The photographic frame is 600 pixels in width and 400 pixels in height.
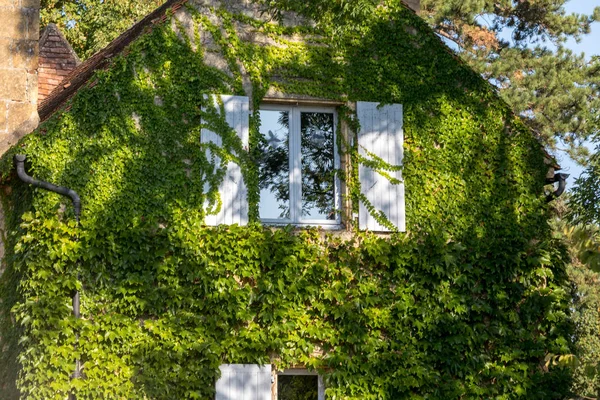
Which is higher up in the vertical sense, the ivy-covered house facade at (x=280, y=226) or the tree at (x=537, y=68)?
the tree at (x=537, y=68)

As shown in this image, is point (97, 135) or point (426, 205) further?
point (426, 205)

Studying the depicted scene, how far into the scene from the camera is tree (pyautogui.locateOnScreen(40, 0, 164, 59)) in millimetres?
21781

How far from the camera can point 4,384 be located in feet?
35.7

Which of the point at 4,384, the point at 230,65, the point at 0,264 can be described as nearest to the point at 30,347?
the point at 4,384

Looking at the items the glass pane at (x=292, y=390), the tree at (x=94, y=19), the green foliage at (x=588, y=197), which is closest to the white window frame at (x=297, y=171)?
the glass pane at (x=292, y=390)

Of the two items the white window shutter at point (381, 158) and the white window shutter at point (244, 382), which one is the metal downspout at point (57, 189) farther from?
the white window shutter at point (381, 158)

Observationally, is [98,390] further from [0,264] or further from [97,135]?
[97,135]

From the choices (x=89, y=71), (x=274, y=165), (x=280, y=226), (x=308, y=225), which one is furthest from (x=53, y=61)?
(x=308, y=225)

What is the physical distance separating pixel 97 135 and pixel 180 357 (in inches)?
105

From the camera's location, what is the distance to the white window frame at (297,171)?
11.8 meters

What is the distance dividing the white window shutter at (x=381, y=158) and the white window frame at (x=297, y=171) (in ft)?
1.01

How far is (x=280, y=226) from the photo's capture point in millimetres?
11734

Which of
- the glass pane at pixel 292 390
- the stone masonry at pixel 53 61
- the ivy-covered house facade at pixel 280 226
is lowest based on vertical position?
the glass pane at pixel 292 390

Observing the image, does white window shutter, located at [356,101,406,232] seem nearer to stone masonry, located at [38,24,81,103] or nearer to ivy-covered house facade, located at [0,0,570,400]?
ivy-covered house facade, located at [0,0,570,400]
